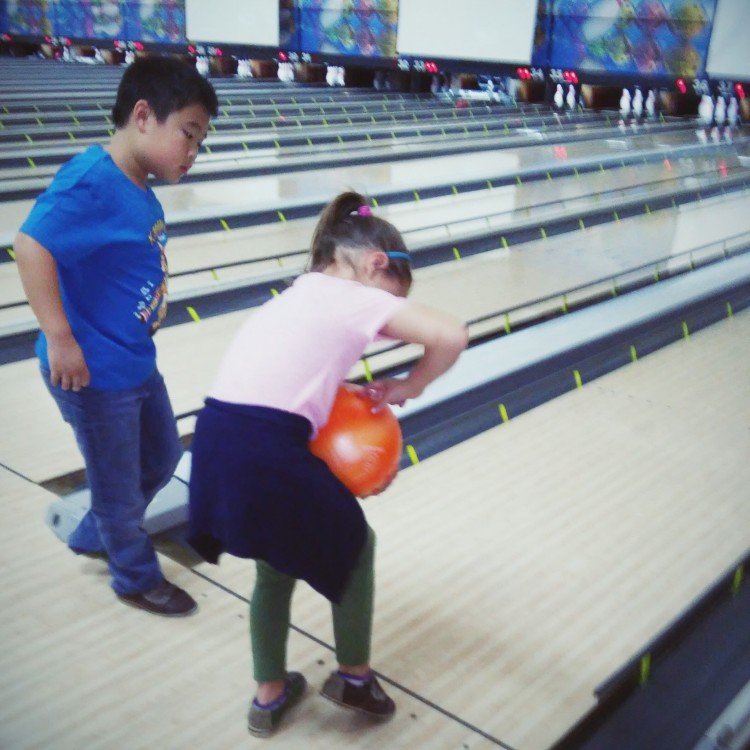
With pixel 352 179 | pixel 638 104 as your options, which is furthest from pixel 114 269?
pixel 638 104

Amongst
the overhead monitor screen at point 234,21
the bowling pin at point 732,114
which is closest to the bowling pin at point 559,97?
the bowling pin at point 732,114

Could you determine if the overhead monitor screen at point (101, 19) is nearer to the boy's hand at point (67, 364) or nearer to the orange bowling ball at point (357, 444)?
the boy's hand at point (67, 364)

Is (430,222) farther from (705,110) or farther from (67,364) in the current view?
(705,110)

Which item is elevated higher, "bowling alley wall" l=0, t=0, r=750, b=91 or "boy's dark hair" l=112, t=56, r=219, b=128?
"bowling alley wall" l=0, t=0, r=750, b=91

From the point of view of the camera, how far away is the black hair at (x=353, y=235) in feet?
4.18

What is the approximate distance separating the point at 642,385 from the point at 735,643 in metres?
1.40

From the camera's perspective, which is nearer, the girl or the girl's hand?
the girl

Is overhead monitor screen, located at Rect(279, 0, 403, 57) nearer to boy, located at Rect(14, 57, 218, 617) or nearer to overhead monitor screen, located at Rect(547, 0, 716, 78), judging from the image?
overhead monitor screen, located at Rect(547, 0, 716, 78)

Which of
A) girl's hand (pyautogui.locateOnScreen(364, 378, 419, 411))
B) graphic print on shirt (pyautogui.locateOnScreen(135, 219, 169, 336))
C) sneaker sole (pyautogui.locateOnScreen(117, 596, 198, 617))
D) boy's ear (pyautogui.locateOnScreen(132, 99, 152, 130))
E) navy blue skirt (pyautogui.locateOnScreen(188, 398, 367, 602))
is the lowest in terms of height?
sneaker sole (pyautogui.locateOnScreen(117, 596, 198, 617))

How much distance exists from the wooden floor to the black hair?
754mm

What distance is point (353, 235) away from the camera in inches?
50.3

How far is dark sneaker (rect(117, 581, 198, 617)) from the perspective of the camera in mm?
1652

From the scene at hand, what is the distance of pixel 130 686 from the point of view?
1.47 metres

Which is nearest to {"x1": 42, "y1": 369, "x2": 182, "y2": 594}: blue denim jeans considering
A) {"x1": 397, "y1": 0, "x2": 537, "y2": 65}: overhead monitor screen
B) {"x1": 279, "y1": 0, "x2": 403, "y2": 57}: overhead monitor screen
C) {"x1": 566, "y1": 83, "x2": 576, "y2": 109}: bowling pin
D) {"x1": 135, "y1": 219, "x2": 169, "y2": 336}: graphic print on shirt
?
{"x1": 135, "y1": 219, "x2": 169, "y2": 336}: graphic print on shirt
